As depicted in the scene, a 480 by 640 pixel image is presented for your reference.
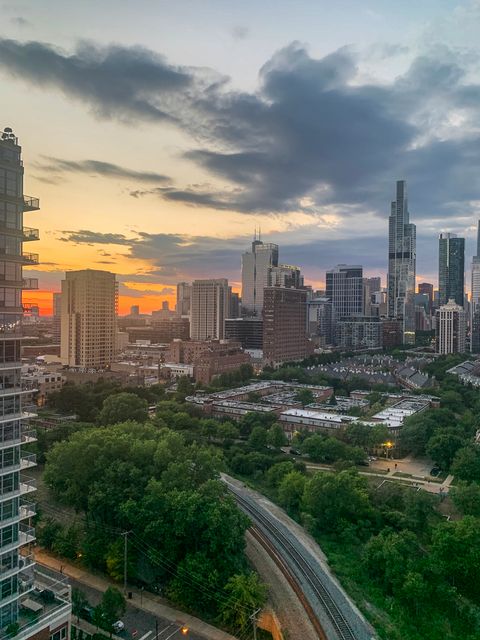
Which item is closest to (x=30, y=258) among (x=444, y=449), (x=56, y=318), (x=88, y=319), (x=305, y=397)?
(x=444, y=449)

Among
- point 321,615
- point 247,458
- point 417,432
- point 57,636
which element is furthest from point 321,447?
point 57,636

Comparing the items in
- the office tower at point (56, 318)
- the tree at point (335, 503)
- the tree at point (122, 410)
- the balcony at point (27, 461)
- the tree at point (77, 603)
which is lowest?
the tree at point (77, 603)

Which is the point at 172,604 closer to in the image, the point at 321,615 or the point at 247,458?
the point at 321,615

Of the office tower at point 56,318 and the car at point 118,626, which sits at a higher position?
the office tower at point 56,318

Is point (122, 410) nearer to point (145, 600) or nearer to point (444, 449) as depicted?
point (145, 600)

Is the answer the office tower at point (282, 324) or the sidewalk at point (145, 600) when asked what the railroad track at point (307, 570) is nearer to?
the sidewalk at point (145, 600)

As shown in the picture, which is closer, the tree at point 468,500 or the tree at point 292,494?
the tree at point 468,500

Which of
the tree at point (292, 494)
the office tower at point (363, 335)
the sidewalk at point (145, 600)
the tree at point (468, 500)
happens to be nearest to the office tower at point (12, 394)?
the sidewalk at point (145, 600)

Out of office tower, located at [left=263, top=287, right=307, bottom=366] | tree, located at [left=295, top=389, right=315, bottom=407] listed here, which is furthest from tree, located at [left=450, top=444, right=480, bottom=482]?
office tower, located at [left=263, top=287, right=307, bottom=366]
